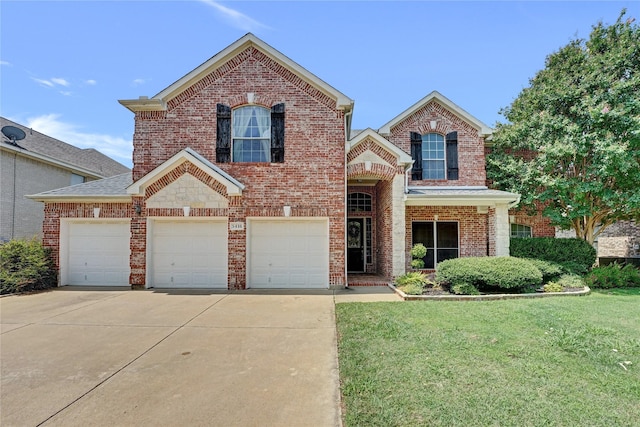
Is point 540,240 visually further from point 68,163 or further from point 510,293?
point 68,163

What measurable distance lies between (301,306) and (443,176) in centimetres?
902

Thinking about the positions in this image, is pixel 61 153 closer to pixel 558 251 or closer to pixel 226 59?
pixel 226 59

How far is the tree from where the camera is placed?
11.8 meters

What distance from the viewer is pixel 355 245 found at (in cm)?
1413

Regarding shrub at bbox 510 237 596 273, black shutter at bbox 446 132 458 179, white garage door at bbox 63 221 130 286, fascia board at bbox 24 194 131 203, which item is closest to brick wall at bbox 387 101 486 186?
black shutter at bbox 446 132 458 179

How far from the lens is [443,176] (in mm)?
13977

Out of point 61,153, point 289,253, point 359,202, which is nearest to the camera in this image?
point 289,253

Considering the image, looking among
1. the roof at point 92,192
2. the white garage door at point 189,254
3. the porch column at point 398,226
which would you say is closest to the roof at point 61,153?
the roof at point 92,192

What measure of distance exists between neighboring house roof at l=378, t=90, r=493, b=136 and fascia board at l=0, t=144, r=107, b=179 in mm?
15151

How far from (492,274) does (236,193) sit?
793 centimetres

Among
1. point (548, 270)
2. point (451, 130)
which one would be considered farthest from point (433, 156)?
point (548, 270)

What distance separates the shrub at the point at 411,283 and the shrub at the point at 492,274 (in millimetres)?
639

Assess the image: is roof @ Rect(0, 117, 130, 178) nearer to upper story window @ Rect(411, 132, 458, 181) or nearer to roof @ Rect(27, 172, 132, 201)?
roof @ Rect(27, 172, 132, 201)

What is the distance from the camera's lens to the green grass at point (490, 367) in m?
3.26
